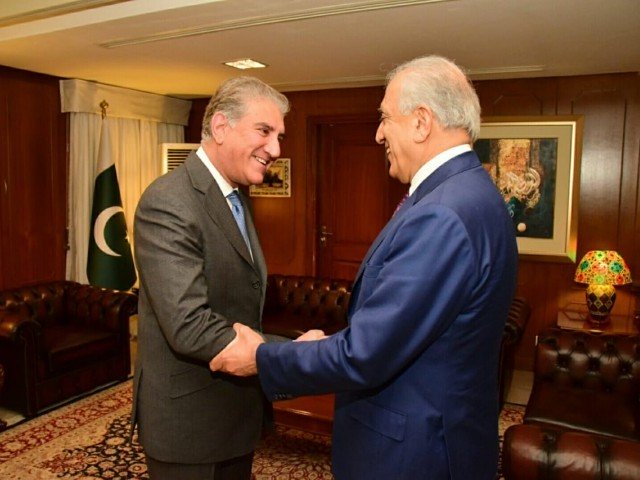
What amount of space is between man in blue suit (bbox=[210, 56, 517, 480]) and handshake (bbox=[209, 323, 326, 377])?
0.14 feet

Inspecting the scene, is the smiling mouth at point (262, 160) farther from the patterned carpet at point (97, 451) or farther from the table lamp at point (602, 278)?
the table lamp at point (602, 278)

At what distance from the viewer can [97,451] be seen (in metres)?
3.41

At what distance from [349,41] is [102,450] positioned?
3.07m

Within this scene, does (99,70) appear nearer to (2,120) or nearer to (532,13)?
(2,120)

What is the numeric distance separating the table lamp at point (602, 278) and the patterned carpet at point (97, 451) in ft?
3.76

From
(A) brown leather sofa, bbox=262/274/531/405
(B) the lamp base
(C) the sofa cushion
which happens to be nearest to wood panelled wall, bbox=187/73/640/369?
(B) the lamp base

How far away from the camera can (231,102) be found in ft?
5.10

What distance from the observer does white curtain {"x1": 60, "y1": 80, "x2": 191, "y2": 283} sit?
5430 millimetres

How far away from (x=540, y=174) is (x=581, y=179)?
0.35 meters

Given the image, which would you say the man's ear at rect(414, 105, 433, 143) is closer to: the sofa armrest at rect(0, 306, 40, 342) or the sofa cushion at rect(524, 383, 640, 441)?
the sofa cushion at rect(524, 383, 640, 441)

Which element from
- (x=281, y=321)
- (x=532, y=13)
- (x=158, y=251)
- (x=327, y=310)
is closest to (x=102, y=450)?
(x=281, y=321)

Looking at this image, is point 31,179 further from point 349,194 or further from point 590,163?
point 590,163

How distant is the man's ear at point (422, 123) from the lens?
130cm

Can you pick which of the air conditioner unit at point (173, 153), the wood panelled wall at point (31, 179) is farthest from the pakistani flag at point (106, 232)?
the air conditioner unit at point (173, 153)
